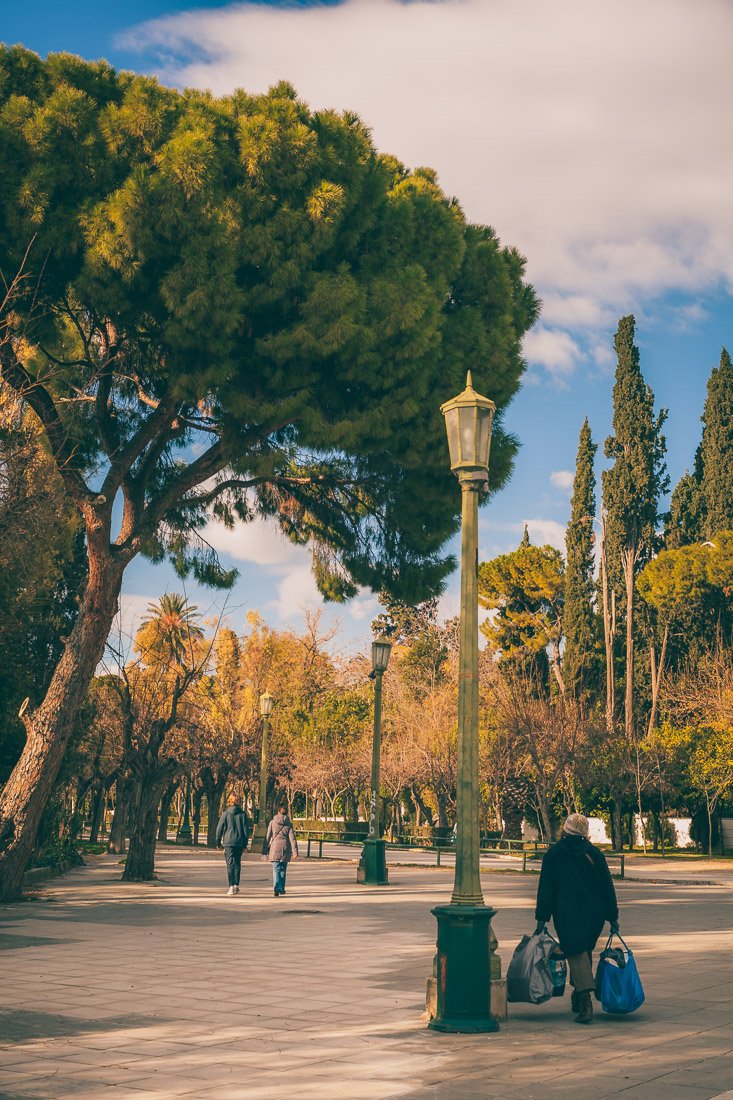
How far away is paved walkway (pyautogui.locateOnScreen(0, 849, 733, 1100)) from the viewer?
6285 mm

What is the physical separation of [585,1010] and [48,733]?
11.3 metres

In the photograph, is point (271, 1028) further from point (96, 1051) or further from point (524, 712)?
point (524, 712)

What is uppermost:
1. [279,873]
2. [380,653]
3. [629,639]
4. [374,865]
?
[629,639]

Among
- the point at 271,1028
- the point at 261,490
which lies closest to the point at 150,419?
the point at 261,490

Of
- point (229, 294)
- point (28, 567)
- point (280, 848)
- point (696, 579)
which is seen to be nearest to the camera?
point (229, 294)

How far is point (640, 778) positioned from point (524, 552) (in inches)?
612

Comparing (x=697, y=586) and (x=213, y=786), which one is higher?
(x=697, y=586)

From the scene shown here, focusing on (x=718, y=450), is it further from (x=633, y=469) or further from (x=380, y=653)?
(x=380, y=653)

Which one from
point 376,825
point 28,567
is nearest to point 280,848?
point 376,825

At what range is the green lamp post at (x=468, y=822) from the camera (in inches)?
309

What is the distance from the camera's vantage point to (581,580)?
54.7 m

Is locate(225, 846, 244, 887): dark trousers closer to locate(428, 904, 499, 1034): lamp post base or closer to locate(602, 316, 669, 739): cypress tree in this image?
locate(428, 904, 499, 1034): lamp post base

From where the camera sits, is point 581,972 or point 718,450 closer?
point 581,972

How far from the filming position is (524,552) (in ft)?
188
